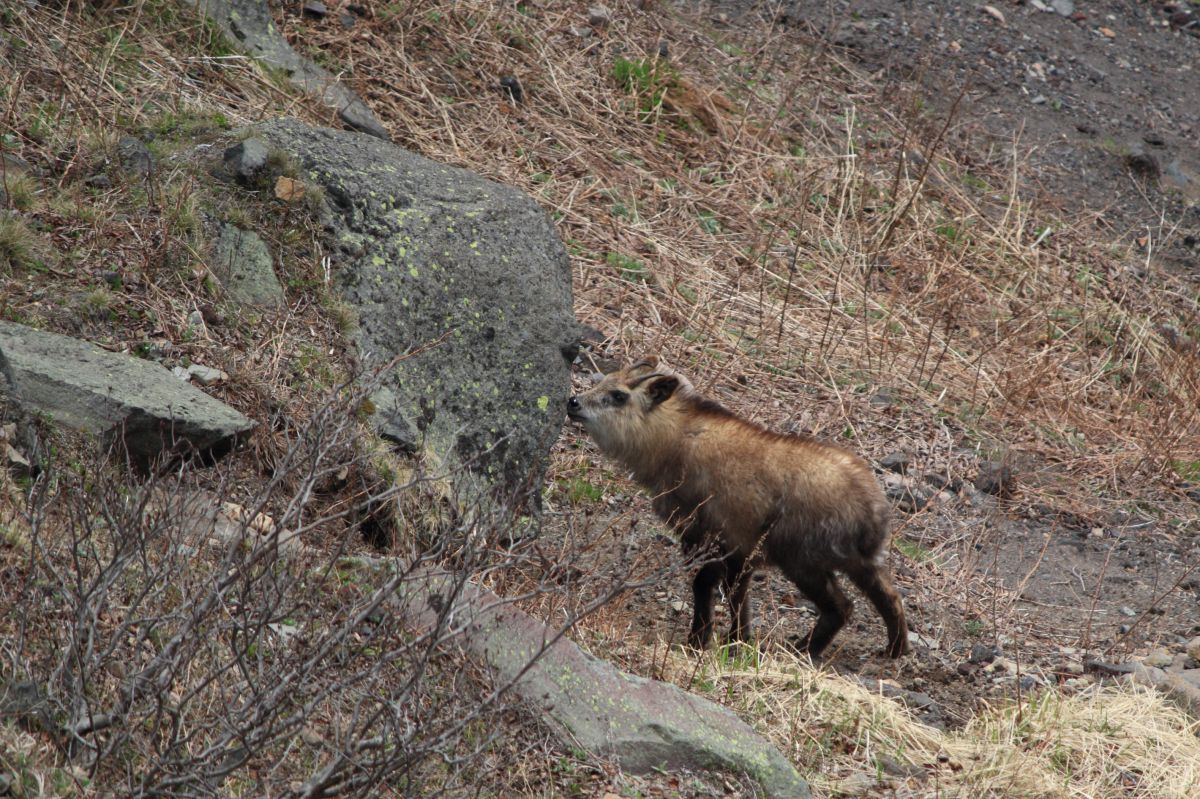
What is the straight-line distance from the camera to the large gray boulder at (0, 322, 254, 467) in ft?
16.5

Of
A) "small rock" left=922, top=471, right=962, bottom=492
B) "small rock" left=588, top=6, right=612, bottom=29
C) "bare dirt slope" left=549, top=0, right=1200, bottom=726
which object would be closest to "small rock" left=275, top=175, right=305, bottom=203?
"bare dirt slope" left=549, top=0, right=1200, bottom=726

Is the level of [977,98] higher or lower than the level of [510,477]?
higher

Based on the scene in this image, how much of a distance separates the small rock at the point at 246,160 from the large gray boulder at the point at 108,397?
5.32ft

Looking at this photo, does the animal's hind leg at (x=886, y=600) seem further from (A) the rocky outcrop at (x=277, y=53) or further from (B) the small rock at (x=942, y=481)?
(A) the rocky outcrop at (x=277, y=53)

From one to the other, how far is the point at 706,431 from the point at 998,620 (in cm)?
199

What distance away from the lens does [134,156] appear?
6875mm

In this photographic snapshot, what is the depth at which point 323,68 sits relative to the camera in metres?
9.92

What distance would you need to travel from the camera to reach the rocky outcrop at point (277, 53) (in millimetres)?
8875

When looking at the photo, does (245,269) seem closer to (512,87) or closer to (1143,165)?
(512,87)

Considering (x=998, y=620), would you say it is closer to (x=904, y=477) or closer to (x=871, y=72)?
(x=904, y=477)

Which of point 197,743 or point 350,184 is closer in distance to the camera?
point 197,743

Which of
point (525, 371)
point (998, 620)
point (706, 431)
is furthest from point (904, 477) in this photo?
point (525, 371)

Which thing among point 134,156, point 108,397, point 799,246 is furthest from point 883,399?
point 108,397

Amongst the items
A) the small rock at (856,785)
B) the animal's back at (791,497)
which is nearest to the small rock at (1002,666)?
the animal's back at (791,497)
